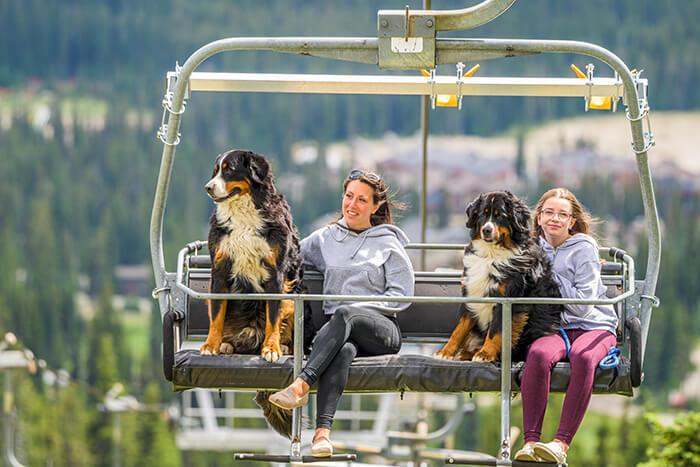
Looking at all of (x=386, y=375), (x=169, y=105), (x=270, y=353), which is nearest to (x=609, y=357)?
(x=386, y=375)

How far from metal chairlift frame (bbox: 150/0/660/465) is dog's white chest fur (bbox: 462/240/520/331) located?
329mm

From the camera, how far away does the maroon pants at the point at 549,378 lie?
457 cm

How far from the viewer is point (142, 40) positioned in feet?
175

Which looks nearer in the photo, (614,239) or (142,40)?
(614,239)

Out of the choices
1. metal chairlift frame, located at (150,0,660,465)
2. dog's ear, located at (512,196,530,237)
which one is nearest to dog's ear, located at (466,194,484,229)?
dog's ear, located at (512,196,530,237)

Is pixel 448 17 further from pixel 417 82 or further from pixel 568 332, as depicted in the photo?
pixel 568 332

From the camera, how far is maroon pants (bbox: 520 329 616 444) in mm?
4566

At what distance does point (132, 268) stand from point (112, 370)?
505 cm

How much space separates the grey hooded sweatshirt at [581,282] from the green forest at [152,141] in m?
35.2

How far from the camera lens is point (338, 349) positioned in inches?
183

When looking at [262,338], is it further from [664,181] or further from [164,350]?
[664,181]

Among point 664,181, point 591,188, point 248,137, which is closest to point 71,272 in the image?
point 248,137

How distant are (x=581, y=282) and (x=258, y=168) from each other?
1.53 meters

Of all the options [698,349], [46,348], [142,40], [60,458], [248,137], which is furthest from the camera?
[142,40]
